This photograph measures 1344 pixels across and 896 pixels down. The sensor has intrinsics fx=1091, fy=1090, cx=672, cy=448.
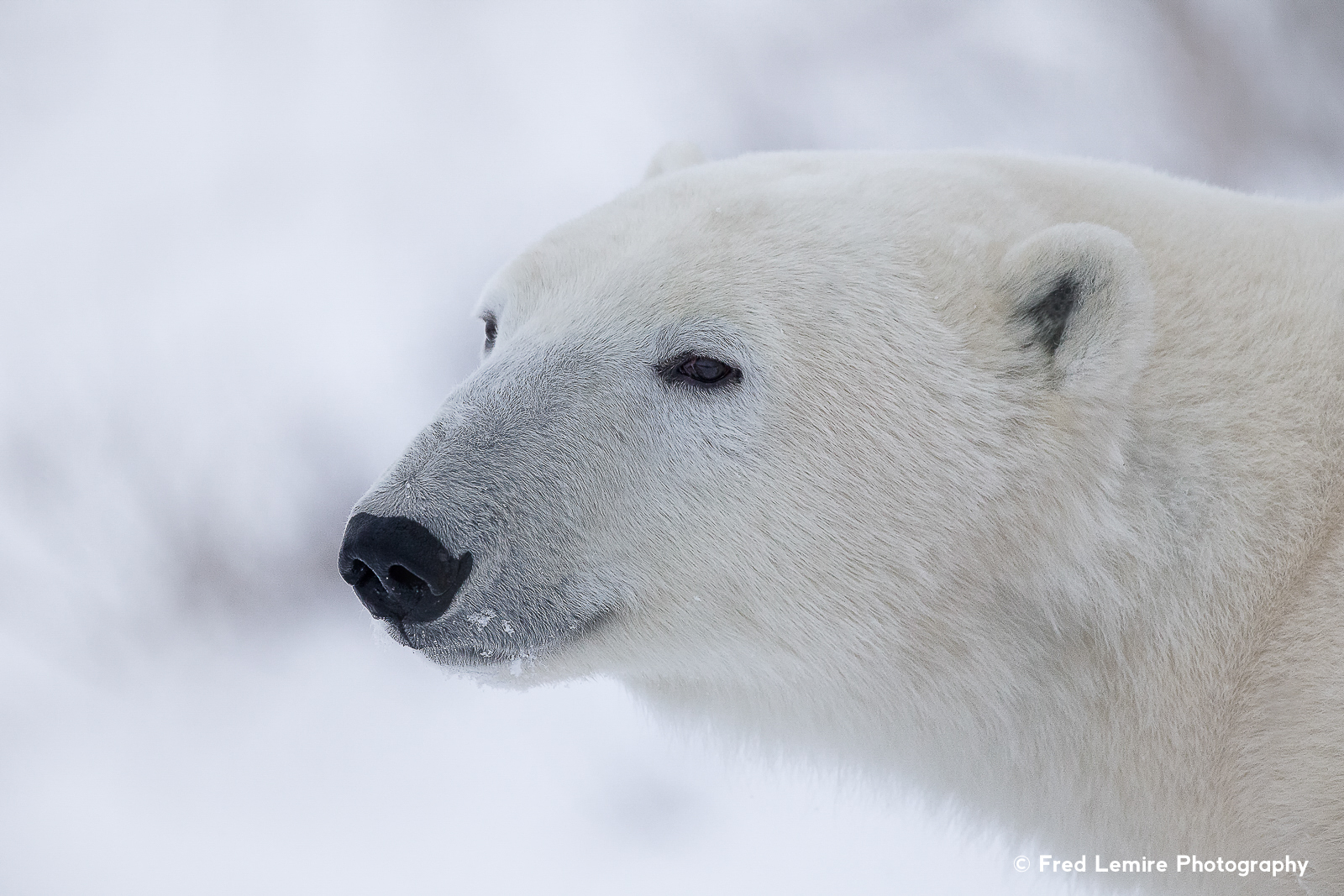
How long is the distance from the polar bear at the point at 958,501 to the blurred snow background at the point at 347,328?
5.31 feet

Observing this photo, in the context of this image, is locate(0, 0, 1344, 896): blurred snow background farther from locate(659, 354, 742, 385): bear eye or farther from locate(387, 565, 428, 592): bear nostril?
locate(659, 354, 742, 385): bear eye

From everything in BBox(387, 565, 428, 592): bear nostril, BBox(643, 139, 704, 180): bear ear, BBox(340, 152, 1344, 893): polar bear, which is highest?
BBox(643, 139, 704, 180): bear ear

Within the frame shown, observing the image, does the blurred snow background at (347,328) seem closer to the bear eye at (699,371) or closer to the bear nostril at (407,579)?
the bear nostril at (407,579)

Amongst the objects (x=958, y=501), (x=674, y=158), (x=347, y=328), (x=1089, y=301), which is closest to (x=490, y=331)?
(x=674, y=158)

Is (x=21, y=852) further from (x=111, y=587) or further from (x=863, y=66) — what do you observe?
(x=863, y=66)

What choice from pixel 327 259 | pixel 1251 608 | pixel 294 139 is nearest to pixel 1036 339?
pixel 1251 608

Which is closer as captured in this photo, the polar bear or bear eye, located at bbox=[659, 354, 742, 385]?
the polar bear

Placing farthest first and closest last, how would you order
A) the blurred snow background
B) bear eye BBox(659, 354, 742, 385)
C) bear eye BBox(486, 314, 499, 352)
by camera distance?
1. the blurred snow background
2. bear eye BBox(486, 314, 499, 352)
3. bear eye BBox(659, 354, 742, 385)

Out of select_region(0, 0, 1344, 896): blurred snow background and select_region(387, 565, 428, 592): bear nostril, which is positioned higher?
select_region(0, 0, 1344, 896): blurred snow background

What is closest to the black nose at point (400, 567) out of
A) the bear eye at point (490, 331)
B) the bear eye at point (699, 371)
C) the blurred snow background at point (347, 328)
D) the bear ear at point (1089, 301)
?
the bear eye at point (699, 371)

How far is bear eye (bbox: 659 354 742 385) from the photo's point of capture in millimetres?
2256

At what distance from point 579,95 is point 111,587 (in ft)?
11.7

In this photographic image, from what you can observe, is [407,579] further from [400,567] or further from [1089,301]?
[1089,301]

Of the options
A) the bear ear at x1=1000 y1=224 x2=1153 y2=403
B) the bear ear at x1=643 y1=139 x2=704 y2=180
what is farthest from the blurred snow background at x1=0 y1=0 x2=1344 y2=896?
the bear ear at x1=1000 y1=224 x2=1153 y2=403
